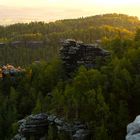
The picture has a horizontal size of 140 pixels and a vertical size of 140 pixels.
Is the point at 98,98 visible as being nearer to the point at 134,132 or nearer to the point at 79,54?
the point at 79,54

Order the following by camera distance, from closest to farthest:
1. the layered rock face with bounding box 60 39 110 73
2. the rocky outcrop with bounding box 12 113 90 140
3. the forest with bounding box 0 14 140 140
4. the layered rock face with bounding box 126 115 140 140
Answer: the layered rock face with bounding box 126 115 140 140
the rocky outcrop with bounding box 12 113 90 140
the forest with bounding box 0 14 140 140
the layered rock face with bounding box 60 39 110 73

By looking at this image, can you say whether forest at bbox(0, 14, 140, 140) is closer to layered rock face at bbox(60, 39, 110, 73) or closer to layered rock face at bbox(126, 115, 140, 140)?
layered rock face at bbox(60, 39, 110, 73)

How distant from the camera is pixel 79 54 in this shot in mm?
98375

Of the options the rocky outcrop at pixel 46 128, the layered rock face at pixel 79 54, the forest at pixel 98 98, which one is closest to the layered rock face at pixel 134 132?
the forest at pixel 98 98

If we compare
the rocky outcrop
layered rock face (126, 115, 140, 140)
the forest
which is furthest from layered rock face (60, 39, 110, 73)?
layered rock face (126, 115, 140, 140)

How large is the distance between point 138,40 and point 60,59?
1662cm

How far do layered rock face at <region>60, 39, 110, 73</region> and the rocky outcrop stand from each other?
2145 centimetres

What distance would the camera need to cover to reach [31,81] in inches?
4459

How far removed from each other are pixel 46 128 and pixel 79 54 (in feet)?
81.7

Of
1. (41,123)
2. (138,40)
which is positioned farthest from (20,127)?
(138,40)

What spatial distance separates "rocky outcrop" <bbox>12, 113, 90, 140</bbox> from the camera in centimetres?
7238

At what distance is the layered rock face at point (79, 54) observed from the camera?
315 feet

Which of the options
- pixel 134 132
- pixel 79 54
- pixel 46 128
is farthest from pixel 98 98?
pixel 134 132

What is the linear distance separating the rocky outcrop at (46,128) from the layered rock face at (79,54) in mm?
21450
